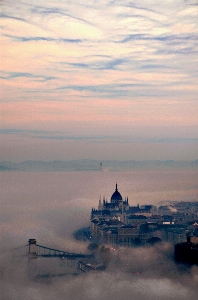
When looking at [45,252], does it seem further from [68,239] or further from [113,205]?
[113,205]

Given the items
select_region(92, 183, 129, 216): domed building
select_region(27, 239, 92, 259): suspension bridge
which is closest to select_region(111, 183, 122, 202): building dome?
select_region(92, 183, 129, 216): domed building

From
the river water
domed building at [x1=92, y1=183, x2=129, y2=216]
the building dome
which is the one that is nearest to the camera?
the river water

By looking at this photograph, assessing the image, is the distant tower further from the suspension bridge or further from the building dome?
the building dome

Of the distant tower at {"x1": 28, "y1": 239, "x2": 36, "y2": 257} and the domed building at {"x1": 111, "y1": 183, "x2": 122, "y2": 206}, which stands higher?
the domed building at {"x1": 111, "y1": 183, "x2": 122, "y2": 206}

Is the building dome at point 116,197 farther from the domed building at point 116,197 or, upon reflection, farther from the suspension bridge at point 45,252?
the suspension bridge at point 45,252

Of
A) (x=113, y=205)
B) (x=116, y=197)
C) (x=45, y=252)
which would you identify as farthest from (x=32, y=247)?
(x=113, y=205)

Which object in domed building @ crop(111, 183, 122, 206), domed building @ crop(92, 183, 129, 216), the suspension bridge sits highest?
domed building @ crop(111, 183, 122, 206)

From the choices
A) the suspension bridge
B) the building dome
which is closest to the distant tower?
the suspension bridge

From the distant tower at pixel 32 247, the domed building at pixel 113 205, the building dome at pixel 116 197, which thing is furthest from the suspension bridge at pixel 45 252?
the domed building at pixel 113 205

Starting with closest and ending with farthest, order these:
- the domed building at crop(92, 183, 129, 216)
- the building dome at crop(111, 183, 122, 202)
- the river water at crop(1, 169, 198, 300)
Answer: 1. the river water at crop(1, 169, 198, 300)
2. the building dome at crop(111, 183, 122, 202)
3. the domed building at crop(92, 183, 129, 216)

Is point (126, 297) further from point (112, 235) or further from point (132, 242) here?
point (112, 235)

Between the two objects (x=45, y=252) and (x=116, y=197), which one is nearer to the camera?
(x=45, y=252)

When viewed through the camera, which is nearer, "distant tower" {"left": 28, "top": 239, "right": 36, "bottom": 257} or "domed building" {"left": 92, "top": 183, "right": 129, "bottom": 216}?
"distant tower" {"left": 28, "top": 239, "right": 36, "bottom": 257}
